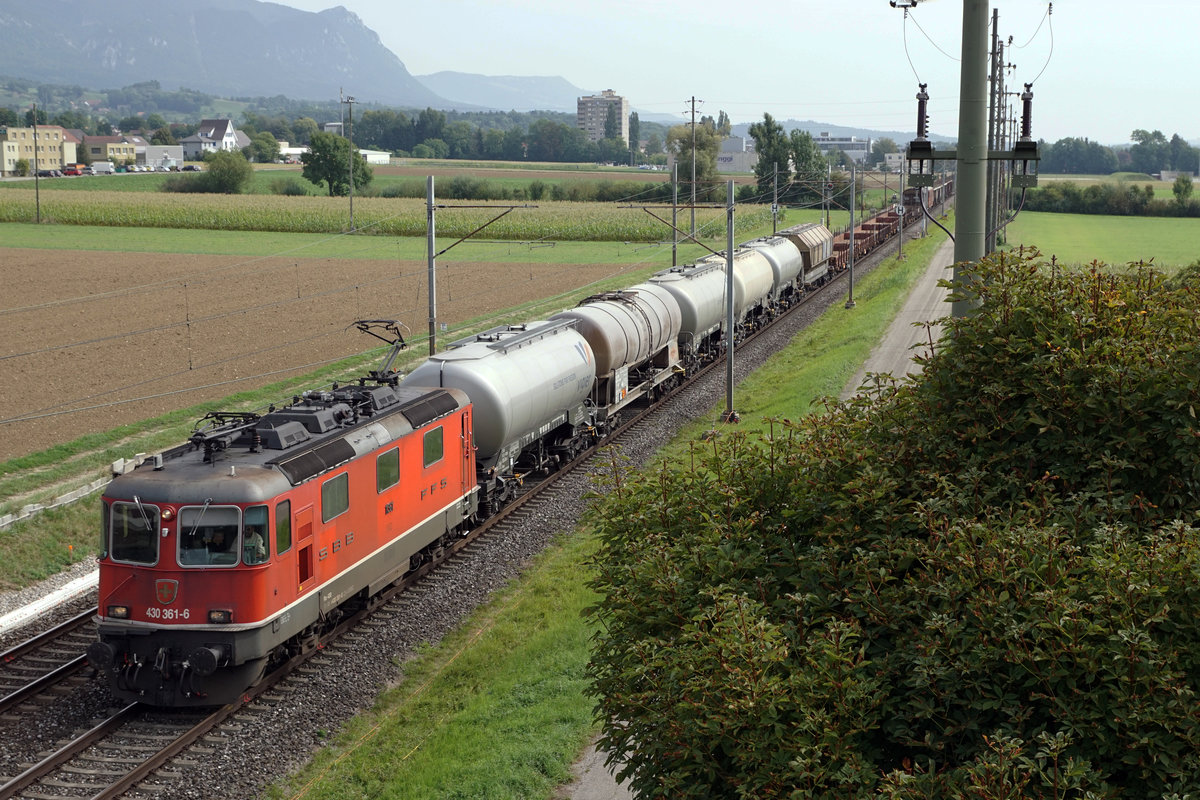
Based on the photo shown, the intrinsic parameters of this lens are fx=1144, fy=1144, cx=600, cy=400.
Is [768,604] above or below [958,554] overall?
below

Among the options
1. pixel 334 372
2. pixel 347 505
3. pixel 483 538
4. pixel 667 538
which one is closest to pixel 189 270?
pixel 334 372

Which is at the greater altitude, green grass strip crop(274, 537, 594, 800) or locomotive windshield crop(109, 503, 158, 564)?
locomotive windshield crop(109, 503, 158, 564)

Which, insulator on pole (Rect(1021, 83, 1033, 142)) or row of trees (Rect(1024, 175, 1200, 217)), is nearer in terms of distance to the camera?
insulator on pole (Rect(1021, 83, 1033, 142))

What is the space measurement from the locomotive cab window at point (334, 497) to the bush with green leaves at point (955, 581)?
7.81 metres

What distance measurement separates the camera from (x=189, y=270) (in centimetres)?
6981

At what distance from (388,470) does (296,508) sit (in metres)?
2.97

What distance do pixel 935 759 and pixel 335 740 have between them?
33.5ft

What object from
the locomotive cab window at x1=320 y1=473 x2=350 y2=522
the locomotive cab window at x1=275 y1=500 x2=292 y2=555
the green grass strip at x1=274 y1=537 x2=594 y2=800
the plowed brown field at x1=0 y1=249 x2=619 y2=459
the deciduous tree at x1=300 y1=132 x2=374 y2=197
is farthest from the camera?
the deciduous tree at x1=300 y1=132 x2=374 y2=197

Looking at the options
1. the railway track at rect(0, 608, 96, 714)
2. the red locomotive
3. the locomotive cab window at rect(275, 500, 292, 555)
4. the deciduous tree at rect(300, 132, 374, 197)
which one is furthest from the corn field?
the locomotive cab window at rect(275, 500, 292, 555)

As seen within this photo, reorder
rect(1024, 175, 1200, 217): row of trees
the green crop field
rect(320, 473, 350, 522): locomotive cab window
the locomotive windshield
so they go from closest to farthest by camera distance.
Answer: the locomotive windshield, rect(320, 473, 350, 522): locomotive cab window, the green crop field, rect(1024, 175, 1200, 217): row of trees

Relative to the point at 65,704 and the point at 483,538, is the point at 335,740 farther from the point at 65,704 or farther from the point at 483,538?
the point at 483,538

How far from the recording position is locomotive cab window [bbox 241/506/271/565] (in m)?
15.2

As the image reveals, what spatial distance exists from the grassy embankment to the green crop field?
57724 mm

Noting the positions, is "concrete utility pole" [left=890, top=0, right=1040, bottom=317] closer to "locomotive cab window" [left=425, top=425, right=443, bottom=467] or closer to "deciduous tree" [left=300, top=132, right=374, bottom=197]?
"locomotive cab window" [left=425, top=425, right=443, bottom=467]
